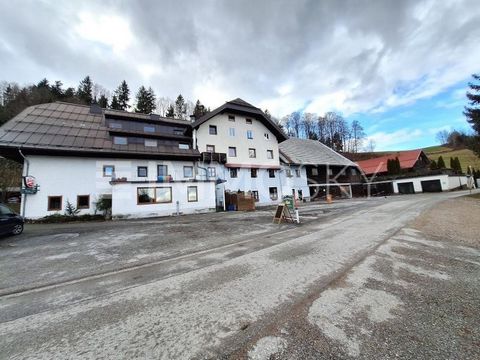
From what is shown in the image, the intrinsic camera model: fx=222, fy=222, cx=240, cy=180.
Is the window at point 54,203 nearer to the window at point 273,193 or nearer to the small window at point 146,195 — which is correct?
the small window at point 146,195

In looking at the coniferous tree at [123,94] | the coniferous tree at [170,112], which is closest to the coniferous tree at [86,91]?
the coniferous tree at [123,94]

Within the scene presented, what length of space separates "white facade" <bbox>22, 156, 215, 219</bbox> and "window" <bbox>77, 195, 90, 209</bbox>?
16 centimetres

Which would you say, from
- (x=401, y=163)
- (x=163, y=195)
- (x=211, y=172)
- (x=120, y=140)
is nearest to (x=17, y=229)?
(x=163, y=195)

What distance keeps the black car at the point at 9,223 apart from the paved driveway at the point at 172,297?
2802 millimetres

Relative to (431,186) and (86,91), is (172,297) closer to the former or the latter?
(431,186)

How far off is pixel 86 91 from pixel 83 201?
1630 inches

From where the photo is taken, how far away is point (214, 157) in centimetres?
2352

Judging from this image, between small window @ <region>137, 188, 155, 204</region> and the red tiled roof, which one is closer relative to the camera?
small window @ <region>137, 188, 155, 204</region>

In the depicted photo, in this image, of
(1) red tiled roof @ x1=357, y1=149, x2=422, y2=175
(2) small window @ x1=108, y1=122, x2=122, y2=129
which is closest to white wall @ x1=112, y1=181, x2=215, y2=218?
(2) small window @ x1=108, y1=122, x2=122, y2=129

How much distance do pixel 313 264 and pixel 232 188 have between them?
1939cm

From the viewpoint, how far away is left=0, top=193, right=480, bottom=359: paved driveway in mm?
2641

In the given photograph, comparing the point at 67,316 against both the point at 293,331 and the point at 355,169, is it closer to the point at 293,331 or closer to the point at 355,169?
the point at 293,331

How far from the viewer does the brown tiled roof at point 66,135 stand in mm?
17117

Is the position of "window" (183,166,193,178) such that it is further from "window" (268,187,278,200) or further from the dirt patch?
the dirt patch
